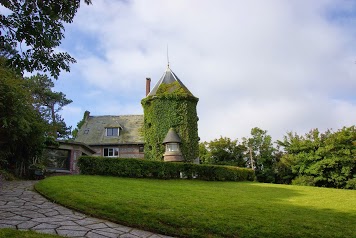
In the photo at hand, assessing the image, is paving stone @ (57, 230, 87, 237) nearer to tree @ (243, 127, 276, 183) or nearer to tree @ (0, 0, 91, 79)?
tree @ (0, 0, 91, 79)

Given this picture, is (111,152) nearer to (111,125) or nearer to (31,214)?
(111,125)

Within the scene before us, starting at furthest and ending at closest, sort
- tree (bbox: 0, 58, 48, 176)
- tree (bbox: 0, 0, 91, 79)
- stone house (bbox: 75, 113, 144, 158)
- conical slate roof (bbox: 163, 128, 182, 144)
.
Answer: stone house (bbox: 75, 113, 144, 158)
conical slate roof (bbox: 163, 128, 182, 144)
tree (bbox: 0, 58, 48, 176)
tree (bbox: 0, 0, 91, 79)

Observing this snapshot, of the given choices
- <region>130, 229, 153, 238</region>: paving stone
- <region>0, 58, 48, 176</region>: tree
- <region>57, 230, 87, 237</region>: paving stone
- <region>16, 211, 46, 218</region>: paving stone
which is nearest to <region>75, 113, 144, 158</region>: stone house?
<region>0, 58, 48, 176</region>: tree

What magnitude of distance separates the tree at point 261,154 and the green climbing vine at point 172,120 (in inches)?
542

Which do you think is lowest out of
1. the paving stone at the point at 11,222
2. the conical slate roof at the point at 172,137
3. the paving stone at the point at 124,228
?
the paving stone at the point at 124,228

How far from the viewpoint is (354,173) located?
32.7m

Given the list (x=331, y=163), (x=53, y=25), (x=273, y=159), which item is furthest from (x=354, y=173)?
(x=53, y=25)

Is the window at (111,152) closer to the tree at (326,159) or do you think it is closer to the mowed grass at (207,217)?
the tree at (326,159)

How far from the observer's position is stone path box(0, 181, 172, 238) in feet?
19.5

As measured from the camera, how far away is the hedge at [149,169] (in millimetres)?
17281

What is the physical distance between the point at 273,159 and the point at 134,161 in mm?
27998

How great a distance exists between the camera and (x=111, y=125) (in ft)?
118

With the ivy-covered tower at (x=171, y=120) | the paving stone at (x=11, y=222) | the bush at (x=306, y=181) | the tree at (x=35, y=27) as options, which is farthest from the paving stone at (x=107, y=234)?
the bush at (x=306, y=181)

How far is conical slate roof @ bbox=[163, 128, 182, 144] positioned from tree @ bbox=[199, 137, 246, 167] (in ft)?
48.0
